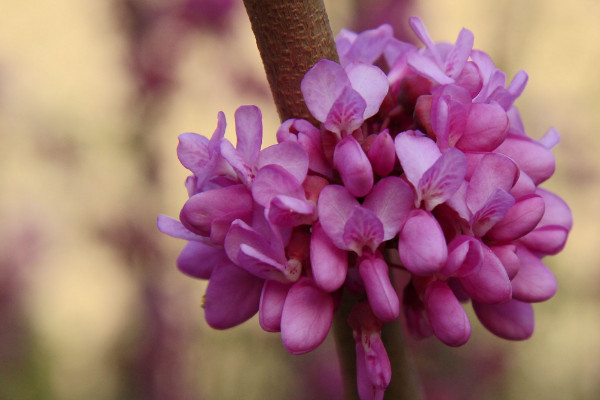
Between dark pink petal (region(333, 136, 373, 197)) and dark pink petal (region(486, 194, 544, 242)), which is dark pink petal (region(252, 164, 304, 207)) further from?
dark pink petal (region(486, 194, 544, 242))

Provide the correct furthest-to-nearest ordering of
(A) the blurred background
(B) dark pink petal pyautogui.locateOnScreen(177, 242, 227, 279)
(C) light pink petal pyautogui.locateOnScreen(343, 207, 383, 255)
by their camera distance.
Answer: (A) the blurred background < (B) dark pink petal pyautogui.locateOnScreen(177, 242, 227, 279) < (C) light pink petal pyautogui.locateOnScreen(343, 207, 383, 255)

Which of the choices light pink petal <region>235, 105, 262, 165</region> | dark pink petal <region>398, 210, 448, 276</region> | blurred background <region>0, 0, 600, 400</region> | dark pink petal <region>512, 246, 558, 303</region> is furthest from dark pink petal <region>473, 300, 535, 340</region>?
blurred background <region>0, 0, 600, 400</region>

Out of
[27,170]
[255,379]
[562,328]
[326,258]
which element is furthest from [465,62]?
[27,170]

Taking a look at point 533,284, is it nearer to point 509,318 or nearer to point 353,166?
point 509,318

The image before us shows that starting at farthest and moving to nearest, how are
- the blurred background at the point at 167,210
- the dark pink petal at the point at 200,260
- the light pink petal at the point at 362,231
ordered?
the blurred background at the point at 167,210
the dark pink petal at the point at 200,260
the light pink petal at the point at 362,231

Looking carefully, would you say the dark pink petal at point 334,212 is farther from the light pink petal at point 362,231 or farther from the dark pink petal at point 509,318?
the dark pink petal at point 509,318

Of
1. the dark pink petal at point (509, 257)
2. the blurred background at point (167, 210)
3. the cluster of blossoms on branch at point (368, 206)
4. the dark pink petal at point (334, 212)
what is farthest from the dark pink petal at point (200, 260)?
the blurred background at point (167, 210)
